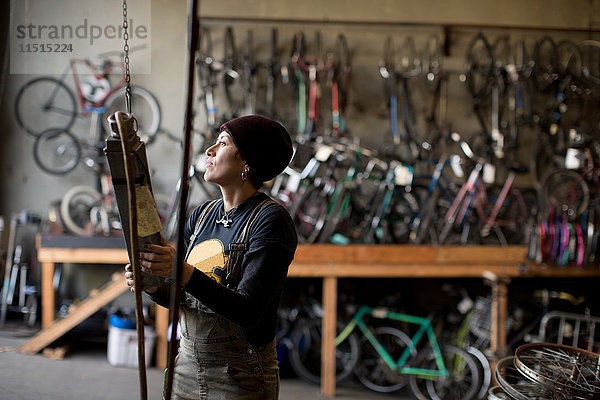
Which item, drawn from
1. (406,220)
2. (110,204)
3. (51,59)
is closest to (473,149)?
(406,220)

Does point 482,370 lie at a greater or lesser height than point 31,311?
lesser

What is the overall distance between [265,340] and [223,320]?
14 centimetres

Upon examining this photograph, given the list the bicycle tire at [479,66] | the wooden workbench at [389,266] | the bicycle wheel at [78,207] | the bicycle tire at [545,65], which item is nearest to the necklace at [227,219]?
the wooden workbench at [389,266]

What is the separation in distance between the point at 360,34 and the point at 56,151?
383cm

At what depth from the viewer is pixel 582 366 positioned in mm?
2119

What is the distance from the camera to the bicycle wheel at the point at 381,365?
5637mm

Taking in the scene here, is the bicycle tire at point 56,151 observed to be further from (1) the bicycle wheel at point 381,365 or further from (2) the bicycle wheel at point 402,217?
(1) the bicycle wheel at point 381,365

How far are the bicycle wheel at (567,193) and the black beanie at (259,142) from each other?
5.22 meters

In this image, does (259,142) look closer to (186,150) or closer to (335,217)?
(186,150)

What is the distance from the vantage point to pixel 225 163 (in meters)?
1.70

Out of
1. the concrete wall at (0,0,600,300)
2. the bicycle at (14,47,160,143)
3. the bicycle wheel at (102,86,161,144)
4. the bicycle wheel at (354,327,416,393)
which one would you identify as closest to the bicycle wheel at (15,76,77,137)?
the bicycle at (14,47,160,143)

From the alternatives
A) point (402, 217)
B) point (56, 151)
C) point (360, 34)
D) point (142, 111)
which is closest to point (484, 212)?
point (402, 217)

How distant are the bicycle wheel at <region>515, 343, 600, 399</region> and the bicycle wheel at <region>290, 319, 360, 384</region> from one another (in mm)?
3432

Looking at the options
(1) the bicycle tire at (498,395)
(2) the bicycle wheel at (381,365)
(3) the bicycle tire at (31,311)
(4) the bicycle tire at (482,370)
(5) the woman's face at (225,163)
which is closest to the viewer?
(5) the woman's face at (225,163)
